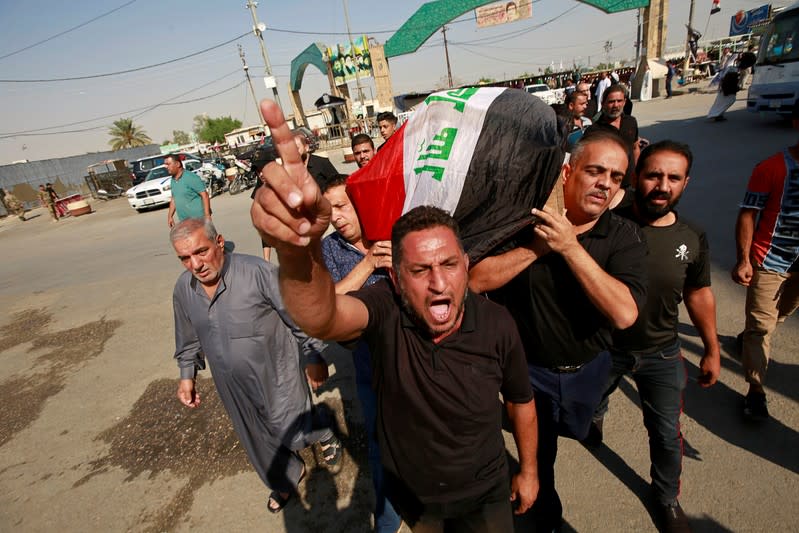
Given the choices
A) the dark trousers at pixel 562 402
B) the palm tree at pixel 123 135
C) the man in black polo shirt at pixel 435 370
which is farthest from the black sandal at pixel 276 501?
the palm tree at pixel 123 135

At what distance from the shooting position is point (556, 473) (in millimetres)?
2621

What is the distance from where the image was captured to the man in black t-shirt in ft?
6.72

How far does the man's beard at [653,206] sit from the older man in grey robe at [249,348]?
199 centimetres

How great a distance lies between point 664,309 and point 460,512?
1.44m

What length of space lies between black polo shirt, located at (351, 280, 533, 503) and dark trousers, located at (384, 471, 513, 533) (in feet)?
0.15

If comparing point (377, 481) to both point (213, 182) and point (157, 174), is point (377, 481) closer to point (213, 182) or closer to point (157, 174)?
point (213, 182)

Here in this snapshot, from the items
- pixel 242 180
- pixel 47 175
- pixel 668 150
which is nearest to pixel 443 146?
pixel 668 150

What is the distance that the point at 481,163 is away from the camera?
5.17 feet

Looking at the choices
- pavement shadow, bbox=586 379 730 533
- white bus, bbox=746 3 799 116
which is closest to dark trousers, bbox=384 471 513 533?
pavement shadow, bbox=586 379 730 533

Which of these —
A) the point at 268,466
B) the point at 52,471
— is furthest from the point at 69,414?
the point at 268,466

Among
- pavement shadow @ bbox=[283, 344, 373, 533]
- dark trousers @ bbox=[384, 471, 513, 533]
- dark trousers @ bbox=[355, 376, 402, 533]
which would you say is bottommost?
pavement shadow @ bbox=[283, 344, 373, 533]

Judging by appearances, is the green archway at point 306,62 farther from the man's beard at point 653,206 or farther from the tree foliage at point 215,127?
the tree foliage at point 215,127

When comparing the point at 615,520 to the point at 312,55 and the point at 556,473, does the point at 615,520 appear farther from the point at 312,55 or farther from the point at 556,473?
the point at 312,55

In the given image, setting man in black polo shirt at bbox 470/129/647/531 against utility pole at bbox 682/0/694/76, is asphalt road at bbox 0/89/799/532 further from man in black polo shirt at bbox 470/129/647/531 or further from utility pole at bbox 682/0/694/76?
utility pole at bbox 682/0/694/76
